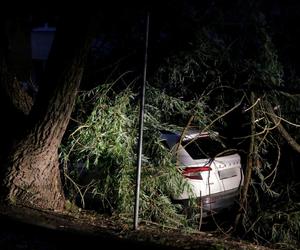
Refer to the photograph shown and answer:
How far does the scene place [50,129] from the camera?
19.9ft

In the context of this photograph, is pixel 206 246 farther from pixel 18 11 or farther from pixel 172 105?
pixel 18 11

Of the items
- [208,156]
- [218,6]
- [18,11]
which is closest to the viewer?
[208,156]

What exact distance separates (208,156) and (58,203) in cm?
214

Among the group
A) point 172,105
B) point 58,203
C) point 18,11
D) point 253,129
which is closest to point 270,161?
point 253,129

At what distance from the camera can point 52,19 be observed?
8742 mm

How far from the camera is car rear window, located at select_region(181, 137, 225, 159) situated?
6781mm

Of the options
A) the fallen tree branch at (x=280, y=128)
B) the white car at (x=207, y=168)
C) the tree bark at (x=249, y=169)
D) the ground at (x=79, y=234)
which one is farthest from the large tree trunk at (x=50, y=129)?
the fallen tree branch at (x=280, y=128)

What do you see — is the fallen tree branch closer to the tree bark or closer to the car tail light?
the tree bark

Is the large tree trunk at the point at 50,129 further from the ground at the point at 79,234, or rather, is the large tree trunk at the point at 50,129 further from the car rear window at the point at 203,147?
the car rear window at the point at 203,147

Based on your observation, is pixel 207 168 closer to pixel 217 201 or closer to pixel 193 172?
pixel 193 172

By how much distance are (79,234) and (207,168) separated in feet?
7.45

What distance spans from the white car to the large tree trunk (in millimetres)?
1454

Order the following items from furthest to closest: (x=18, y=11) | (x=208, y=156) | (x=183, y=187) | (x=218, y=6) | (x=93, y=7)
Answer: (x=218, y=6) → (x=18, y=11) → (x=208, y=156) → (x=183, y=187) → (x=93, y=7)

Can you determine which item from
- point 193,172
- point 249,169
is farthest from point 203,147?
point 249,169
